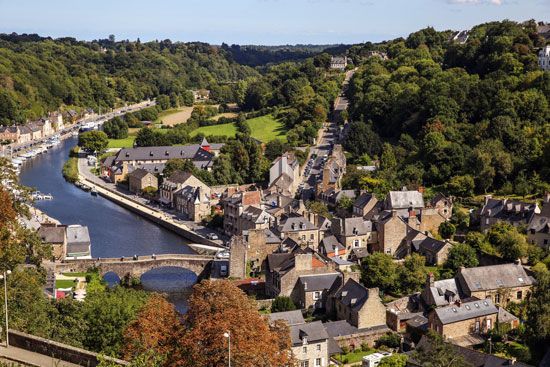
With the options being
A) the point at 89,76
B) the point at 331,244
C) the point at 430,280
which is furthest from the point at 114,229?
the point at 89,76

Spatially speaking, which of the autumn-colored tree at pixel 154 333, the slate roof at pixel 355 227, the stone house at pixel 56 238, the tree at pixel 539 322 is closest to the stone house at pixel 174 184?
the stone house at pixel 56 238

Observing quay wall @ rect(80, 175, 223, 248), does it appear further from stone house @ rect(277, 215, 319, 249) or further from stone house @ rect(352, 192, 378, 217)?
stone house @ rect(352, 192, 378, 217)

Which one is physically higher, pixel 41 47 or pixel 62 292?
pixel 41 47

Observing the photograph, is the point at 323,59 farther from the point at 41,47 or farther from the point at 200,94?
the point at 41,47

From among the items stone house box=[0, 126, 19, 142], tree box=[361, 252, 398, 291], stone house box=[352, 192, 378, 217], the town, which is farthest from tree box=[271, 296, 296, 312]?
stone house box=[0, 126, 19, 142]

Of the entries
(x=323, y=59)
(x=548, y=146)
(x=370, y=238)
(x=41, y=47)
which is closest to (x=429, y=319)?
(x=370, y=238)

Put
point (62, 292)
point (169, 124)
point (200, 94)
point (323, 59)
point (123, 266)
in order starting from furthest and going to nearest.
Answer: point (200, 94) < point (323, 59) < point (169, 124) < point (123, 266) < point (62, 292)

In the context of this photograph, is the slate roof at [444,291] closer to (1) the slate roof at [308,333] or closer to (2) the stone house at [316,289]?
(2) the stone house at [316,289]

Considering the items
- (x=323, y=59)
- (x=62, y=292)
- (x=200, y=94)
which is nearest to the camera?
(x=62, y=292)
